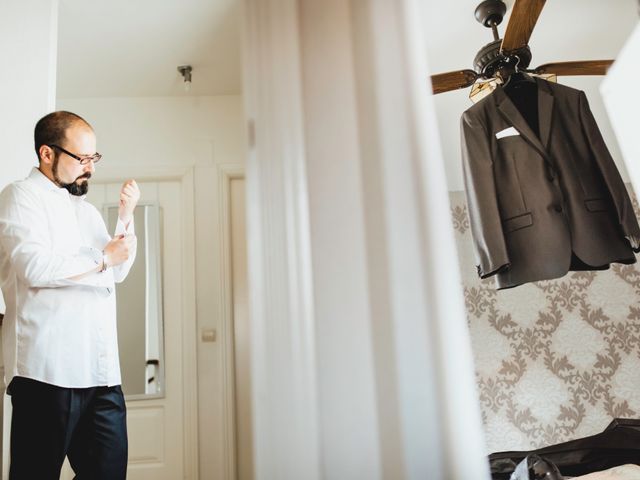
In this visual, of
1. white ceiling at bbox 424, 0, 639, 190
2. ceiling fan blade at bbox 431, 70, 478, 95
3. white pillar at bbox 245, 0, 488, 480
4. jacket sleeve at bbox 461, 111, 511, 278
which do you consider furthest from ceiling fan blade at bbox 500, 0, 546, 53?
white pillar at bbox 245, 0, 488, 480

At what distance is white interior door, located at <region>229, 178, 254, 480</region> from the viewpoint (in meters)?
2.81

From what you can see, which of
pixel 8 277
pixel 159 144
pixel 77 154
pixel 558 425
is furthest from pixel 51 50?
pixel 558 425

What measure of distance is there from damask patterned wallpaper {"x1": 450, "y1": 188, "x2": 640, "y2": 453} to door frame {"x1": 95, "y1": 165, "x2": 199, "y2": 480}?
162 centimetres

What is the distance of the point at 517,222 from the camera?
1.63 meters

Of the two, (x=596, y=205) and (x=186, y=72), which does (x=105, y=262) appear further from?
(x=186, y=72)

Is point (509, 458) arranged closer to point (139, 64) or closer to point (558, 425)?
point (558, 425)

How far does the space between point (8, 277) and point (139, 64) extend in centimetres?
188

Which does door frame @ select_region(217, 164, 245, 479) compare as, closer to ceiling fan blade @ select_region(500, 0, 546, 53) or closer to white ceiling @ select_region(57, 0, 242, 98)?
white ceiling @ select_region(57, 0, 242, 98)

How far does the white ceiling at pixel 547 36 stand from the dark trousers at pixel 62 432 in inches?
83.3

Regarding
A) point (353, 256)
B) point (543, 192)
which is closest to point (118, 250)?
point (353, 256)

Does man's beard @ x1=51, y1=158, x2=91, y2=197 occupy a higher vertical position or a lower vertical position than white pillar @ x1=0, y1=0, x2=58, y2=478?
lower

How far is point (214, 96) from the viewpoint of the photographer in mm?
3141

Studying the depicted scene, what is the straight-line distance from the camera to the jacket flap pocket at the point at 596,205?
162 cm

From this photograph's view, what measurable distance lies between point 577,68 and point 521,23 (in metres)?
0.39
